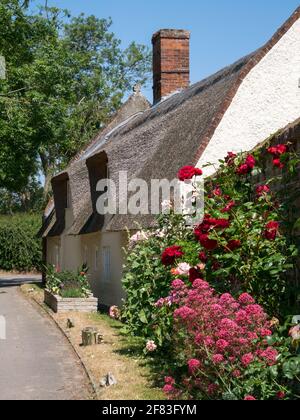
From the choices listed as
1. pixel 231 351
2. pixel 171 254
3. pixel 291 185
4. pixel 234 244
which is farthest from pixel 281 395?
pixel 171 254

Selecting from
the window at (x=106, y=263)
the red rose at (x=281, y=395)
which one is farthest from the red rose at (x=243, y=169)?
the window at (x=106, y=263)

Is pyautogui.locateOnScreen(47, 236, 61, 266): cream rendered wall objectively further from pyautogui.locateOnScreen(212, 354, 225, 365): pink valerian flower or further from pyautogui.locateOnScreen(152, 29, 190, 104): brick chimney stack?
pyautogui.locateOnScreen(212, 354, 225, 365): pink valerian flower

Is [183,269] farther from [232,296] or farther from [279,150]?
[279,150]

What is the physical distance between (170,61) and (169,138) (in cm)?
752

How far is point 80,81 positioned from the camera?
4644cm

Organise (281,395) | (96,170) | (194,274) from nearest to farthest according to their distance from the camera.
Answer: (281,395)
(194,274)
(96,170)

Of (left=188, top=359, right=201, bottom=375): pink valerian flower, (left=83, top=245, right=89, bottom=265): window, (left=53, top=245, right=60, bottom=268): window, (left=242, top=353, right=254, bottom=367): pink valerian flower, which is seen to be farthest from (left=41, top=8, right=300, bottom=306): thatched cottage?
(left=242, top=353, right=254, bottom=367): pink valerian flower

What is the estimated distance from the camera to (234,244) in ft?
24.1

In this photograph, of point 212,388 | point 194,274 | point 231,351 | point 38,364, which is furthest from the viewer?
point 38,364

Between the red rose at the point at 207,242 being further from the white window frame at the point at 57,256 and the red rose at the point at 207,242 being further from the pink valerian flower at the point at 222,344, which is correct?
the white window frame at the point at 57,256

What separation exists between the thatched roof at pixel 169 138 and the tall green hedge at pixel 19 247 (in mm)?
18485

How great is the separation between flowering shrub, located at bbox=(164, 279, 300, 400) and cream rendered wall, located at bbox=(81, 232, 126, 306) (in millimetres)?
9752

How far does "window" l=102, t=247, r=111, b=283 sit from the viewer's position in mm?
18328

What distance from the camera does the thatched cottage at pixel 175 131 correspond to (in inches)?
558
